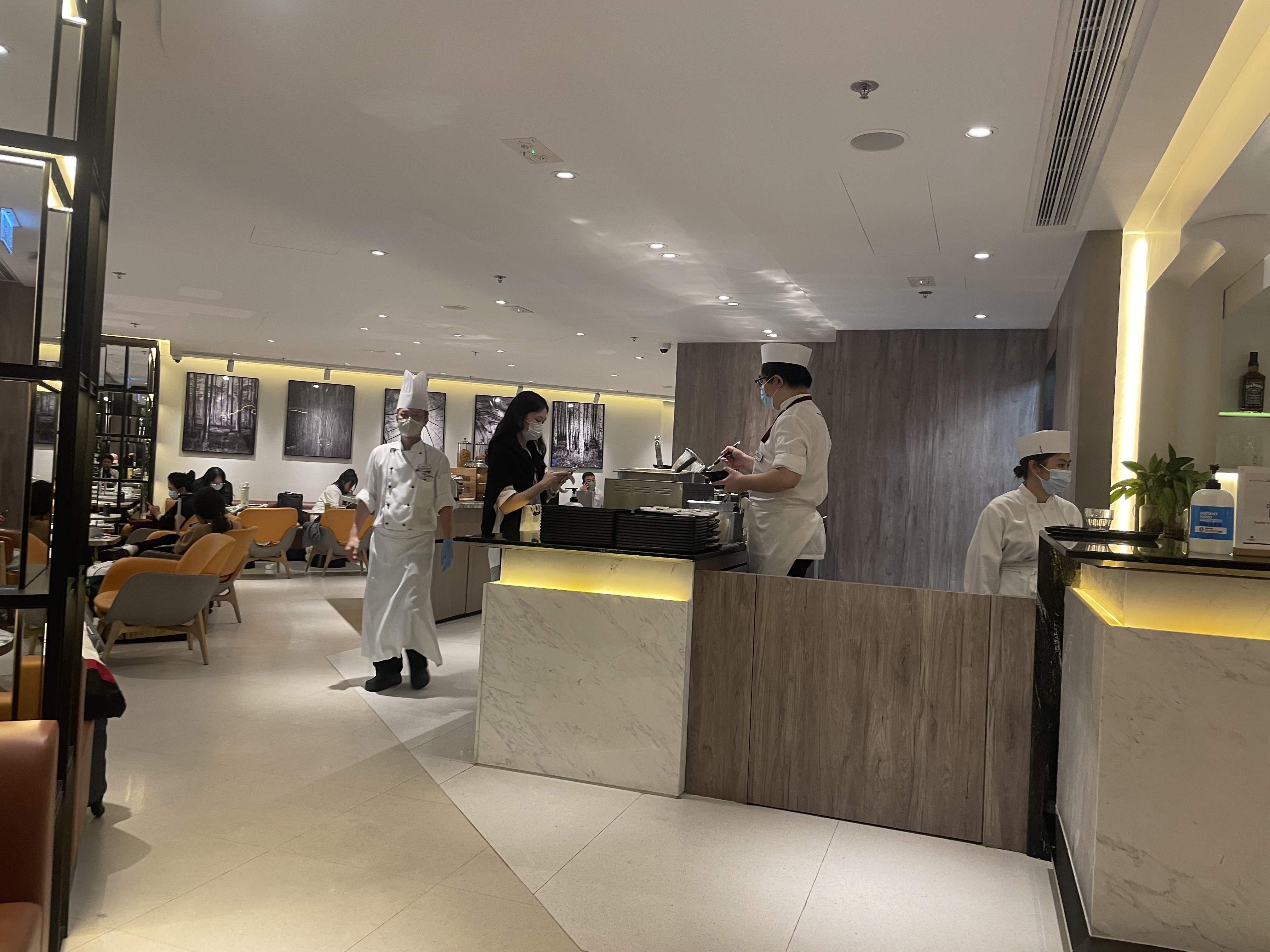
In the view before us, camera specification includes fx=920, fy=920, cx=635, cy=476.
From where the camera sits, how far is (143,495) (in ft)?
42.4

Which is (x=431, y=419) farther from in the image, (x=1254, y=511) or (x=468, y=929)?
(x=1254, y=511)

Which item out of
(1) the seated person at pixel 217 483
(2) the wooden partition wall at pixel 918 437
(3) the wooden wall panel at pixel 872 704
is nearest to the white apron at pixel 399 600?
(3) the wooden wall panel at pixel 872 704

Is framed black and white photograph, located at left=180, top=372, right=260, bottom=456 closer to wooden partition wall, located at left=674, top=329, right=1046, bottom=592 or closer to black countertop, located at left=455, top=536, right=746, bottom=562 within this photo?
wooden partition wall, located at left=674, top=329, right=1046, bottom=592

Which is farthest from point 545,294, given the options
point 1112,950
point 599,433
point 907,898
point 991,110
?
point 599,433

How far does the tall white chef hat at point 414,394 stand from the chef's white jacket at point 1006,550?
323cm

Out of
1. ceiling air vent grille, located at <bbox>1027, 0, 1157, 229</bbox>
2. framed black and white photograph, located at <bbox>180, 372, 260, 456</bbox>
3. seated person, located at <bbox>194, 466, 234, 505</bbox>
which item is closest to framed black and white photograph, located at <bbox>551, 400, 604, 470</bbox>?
framed black and white photograph, located at <bbox>180, 372, 260, 456</bbox>

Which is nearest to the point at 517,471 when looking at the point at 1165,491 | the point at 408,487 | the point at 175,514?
the point at 408,487

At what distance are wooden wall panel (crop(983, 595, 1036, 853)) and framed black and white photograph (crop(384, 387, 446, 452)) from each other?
1278cm

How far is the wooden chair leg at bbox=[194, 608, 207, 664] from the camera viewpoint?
5.89 meters

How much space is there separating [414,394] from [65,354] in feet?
11.2

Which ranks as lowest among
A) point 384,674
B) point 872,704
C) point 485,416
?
point 384,674

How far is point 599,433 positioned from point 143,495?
25.4ft

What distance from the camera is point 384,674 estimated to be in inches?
212

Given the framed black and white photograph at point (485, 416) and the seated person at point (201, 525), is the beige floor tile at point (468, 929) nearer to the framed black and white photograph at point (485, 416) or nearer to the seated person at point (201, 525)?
the seated person at point (201, 525)
